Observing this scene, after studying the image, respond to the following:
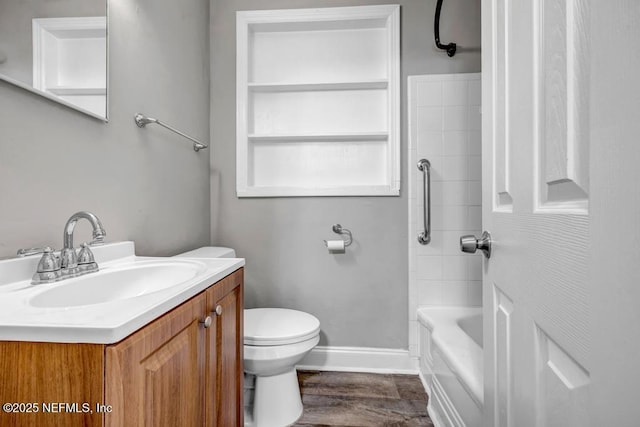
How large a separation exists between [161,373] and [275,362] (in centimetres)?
82

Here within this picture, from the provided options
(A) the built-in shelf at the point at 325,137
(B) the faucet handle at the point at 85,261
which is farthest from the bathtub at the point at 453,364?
(B) the faucet handle at the point at 85,261

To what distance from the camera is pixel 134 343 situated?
1.58 ft

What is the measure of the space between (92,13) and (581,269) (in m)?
1.50

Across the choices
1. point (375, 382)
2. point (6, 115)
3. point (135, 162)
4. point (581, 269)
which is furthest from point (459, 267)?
point (6, 115)

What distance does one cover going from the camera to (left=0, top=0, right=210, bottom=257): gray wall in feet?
2.59

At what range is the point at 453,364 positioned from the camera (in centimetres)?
112

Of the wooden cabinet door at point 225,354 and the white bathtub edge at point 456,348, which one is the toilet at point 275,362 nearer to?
the wooden cabinet door at point 225,354

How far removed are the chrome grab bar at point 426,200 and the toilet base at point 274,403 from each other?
3.43 feet

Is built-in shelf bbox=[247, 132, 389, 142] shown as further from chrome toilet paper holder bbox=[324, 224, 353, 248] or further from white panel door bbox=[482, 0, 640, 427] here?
white panel door bbox=[482, 0, 640, 427]

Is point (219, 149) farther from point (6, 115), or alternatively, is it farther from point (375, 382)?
point (375, 382)

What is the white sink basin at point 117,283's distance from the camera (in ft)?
2.26

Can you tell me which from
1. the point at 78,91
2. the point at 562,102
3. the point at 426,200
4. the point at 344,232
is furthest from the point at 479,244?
the point at 78,91

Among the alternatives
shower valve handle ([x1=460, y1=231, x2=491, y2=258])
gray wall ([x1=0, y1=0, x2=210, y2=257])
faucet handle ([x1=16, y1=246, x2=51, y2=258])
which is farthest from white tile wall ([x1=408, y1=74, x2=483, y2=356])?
faucet handle ([x1=16, y1=246, x2=51, y2=258])

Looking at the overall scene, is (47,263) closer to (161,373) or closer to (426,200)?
(161,373)
